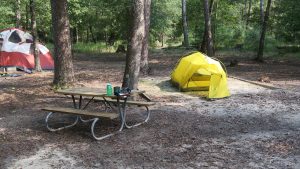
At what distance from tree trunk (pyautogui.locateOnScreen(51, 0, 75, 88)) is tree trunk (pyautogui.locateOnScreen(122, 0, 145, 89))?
2.73 metres

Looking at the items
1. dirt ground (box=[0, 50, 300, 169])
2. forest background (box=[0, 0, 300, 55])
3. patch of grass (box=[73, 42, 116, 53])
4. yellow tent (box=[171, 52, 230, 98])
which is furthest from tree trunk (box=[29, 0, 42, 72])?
patch of grass (box=[73, 42, 116, 53])

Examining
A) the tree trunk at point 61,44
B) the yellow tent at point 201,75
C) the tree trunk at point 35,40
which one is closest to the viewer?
the yellow tent at point 201,75

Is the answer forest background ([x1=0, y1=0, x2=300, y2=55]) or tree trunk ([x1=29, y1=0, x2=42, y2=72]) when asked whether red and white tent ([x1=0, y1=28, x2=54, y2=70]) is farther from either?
forest background ([x1=0, y1=0, x2=300, y2=55])

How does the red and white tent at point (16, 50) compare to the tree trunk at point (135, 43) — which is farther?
the red and white tent at point (16, 50)

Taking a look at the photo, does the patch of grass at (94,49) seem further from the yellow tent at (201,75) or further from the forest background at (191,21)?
the yellow tent at (201,75)

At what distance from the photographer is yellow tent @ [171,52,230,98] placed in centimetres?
1049

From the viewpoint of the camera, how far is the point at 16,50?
16.7 metres

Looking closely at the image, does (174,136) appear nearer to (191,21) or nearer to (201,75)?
(201,75)

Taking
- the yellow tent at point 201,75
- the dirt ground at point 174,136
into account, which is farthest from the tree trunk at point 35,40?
the yellow tent at point 201,75

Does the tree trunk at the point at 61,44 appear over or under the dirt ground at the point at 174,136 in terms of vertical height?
over

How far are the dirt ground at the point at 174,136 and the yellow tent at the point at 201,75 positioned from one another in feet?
1.38

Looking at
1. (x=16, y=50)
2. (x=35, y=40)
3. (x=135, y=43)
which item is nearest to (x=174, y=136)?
(x=135, y=43)

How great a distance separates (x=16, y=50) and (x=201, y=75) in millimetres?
8922

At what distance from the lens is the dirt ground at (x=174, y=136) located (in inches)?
215
